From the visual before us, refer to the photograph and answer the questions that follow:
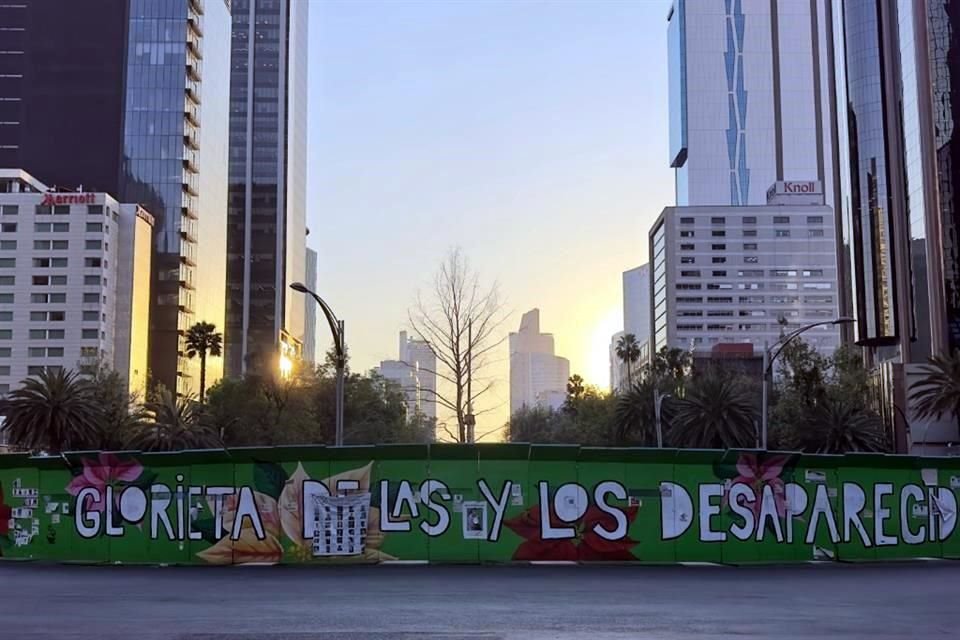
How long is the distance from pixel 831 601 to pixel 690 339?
182m

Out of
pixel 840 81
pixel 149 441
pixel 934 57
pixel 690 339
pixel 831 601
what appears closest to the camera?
pixel 831 601

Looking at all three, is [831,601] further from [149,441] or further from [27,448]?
[27,448]

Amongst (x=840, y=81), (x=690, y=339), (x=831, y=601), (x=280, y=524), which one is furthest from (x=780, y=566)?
(x=690, y=339)

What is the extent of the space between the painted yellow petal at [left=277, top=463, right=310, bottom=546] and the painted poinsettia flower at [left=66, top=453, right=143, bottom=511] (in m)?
3.42

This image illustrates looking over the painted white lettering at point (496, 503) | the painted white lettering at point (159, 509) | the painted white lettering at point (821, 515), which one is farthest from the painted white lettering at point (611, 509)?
the painted white lettering at point (159, 509)

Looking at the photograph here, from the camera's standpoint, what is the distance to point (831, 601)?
1527 cm

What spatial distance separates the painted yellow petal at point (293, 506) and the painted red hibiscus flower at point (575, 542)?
14.5ft

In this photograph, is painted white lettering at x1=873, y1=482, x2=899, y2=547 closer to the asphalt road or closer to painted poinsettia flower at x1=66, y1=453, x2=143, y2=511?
the asphalt road

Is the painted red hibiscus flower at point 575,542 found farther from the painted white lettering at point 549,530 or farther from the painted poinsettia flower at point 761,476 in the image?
the painted poinsettia flower at point 761,476

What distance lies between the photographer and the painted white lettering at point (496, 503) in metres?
23.0

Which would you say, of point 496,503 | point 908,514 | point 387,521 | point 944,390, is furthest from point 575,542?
point 944,390

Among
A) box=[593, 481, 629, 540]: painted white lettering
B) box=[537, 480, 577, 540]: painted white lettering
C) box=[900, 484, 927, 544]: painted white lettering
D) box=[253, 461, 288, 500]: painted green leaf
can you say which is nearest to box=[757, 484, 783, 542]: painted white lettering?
box=[593, 481, 629, 540]: painted white lettering

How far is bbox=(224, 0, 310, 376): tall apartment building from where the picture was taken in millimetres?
180250

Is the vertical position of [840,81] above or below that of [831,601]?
above
